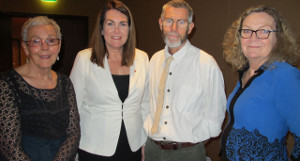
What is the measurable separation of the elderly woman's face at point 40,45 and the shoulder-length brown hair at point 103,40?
1.25 feet

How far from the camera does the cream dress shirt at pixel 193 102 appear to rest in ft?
5.99

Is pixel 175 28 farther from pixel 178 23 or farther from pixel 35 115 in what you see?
pixel 35 115

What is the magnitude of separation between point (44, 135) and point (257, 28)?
1505mm

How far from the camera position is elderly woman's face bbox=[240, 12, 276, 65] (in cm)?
139

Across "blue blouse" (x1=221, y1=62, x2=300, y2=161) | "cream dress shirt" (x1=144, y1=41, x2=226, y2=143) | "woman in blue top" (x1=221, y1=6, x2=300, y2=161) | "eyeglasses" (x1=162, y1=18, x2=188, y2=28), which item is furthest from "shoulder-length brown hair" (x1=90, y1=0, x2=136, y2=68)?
"blue blouse" (x1=221, y1=62, x2=300, y2=161)

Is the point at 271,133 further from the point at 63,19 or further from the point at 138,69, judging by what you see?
the point at 63,19

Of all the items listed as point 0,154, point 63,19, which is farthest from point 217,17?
point 63,19

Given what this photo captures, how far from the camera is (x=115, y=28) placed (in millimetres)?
1941

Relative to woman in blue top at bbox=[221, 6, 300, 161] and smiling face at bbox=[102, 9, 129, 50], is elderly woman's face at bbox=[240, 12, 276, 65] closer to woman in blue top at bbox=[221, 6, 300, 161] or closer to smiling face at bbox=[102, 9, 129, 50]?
woman in blue top at bbox=[221, 6, 300, 161]

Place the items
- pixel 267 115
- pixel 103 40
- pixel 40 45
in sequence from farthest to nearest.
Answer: pixel 103 40 < pixel 40 45 < pixel 267 115

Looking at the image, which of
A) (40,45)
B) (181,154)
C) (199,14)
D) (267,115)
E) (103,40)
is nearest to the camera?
(267,115)

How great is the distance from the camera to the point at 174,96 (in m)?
1.88

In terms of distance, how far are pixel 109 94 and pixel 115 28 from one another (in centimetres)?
55

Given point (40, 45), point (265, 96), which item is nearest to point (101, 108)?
point (40, 45)
